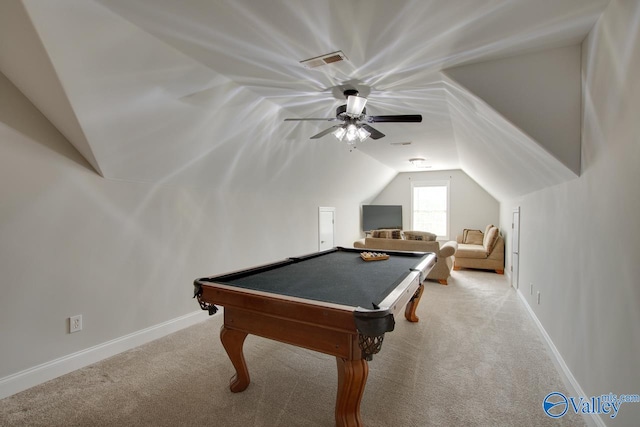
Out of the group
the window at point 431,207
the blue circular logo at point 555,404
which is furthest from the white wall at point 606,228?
the window at point 431,207

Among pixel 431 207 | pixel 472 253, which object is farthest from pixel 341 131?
pixel 431 207

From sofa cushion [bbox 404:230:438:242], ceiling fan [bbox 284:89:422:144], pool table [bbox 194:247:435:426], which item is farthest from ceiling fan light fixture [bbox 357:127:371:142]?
sofa cushion [bbox 404:230:438:242]

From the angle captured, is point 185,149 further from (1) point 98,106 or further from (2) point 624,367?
(2) point 624,367

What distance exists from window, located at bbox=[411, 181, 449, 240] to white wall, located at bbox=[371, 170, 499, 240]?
0.11 meters

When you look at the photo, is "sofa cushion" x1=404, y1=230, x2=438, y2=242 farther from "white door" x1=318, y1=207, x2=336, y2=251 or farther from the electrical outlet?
the electrical outlet

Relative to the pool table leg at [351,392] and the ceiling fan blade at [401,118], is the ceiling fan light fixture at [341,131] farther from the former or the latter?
the pool table leg at [351,392]

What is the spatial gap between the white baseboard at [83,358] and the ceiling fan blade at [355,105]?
2.83 meters

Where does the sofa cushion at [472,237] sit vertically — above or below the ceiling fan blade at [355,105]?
below

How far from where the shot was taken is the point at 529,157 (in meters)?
2.56

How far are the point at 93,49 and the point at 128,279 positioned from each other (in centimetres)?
197

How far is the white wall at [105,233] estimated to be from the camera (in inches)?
83.0

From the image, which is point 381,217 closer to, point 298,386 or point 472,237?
point 472,237

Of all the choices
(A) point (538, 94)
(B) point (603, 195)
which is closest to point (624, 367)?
(B) point (603, 195)

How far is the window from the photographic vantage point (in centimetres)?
796
